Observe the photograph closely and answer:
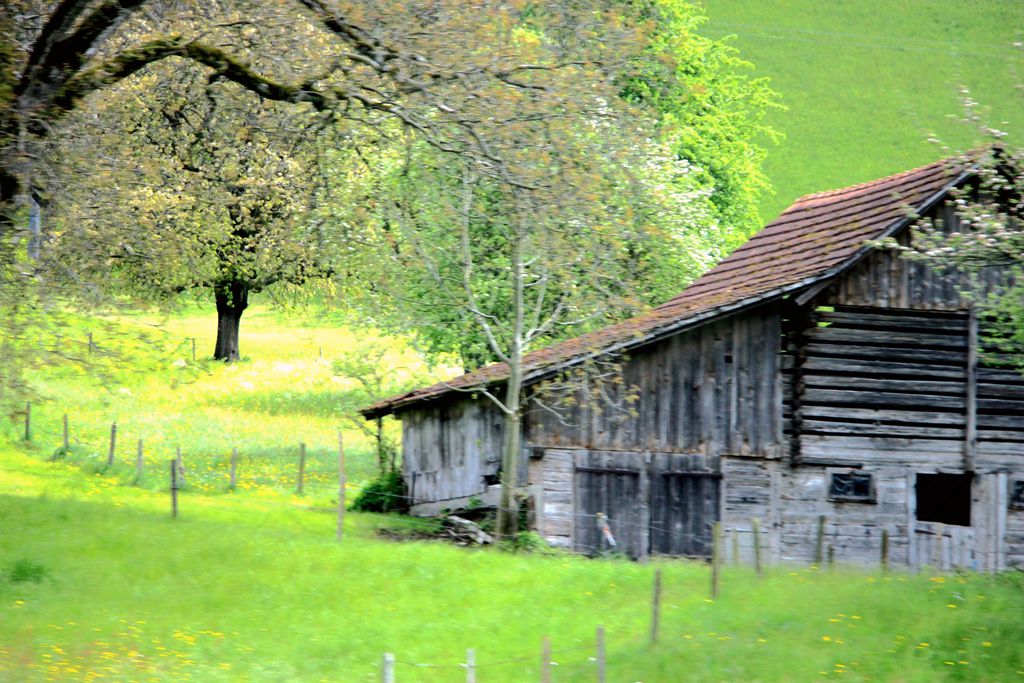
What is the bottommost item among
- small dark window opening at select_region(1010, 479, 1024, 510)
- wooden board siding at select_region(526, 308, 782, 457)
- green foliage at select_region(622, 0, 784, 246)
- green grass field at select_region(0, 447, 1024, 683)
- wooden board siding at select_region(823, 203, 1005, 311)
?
green grass field at select_region(0, 447, 1024, 683)

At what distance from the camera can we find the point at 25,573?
58.5ft

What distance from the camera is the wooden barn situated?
2184 cm

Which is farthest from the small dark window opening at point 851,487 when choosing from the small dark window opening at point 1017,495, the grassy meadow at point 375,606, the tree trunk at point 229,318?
the tree trunk at point 229,318

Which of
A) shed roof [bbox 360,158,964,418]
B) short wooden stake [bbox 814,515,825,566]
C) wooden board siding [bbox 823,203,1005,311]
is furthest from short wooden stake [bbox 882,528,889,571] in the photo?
shed roof [bbox 360,158,964,418]

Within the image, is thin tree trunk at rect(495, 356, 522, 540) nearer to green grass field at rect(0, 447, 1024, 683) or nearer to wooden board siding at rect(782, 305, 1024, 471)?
green grass field at rect(0, 447, 1024, 683)

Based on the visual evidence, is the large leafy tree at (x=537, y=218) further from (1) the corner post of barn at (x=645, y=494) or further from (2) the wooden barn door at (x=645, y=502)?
(1) the corner post of barn at (x=645, y=494)

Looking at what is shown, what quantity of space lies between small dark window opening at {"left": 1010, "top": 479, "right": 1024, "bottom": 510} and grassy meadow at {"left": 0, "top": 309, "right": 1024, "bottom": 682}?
12.5ft

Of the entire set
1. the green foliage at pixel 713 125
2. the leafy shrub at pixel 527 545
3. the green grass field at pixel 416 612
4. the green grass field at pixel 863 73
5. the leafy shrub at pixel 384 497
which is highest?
the green grass field at pixel 863 73

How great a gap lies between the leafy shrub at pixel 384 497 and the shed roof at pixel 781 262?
2668 mm

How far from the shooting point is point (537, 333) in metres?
24.0

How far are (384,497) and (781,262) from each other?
37.0ft

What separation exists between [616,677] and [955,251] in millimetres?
6804

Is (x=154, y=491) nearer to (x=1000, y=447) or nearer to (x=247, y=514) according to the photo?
(x=247, y=514)

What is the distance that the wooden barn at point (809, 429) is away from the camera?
21.8 metres
